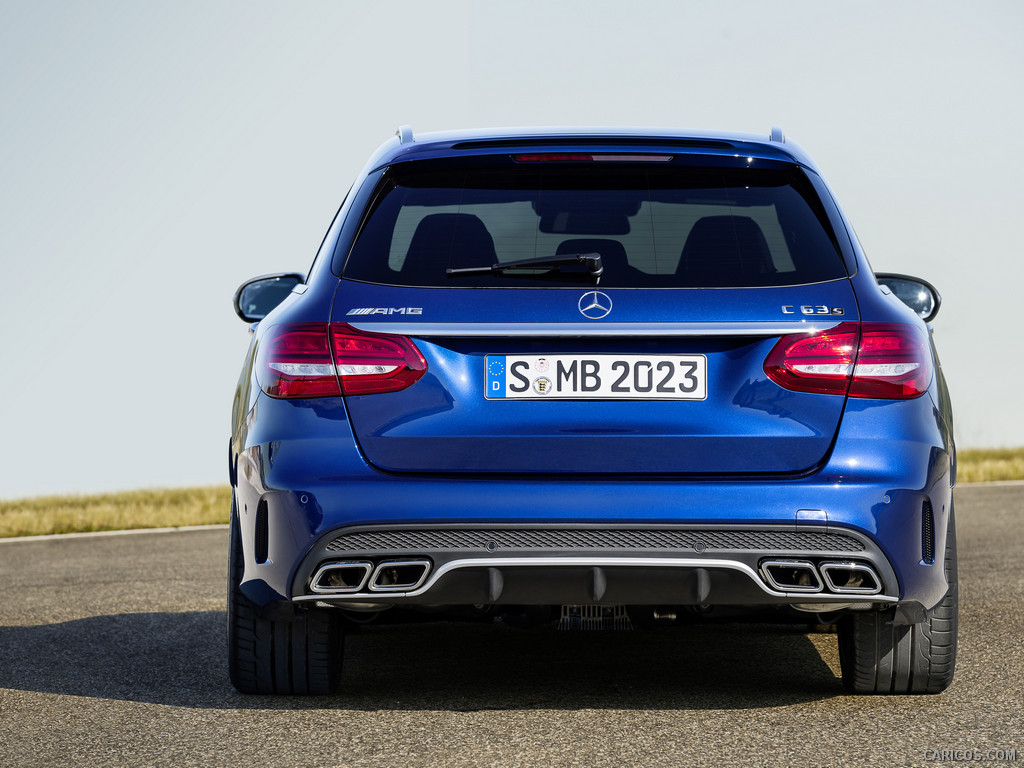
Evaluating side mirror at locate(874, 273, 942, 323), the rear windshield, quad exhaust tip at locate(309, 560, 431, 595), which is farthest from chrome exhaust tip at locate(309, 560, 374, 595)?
side mirror at locate(874, 273, 942, 323)

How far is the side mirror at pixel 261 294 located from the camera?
551cm

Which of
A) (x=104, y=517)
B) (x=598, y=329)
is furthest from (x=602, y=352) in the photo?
(x=104, y=517)

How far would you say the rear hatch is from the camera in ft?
13.1

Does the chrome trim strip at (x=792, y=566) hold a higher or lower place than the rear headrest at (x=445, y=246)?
lower

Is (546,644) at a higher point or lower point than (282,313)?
lower

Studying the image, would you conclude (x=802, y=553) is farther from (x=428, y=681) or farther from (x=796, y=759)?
(x=428, y=681)

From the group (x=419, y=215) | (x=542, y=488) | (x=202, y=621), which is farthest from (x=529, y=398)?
(x=202, y=621)

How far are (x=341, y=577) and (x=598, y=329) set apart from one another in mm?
1043

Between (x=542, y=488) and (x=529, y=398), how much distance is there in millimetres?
261

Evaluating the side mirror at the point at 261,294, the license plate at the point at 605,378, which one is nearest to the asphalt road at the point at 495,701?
the license plate at the point at 605,378

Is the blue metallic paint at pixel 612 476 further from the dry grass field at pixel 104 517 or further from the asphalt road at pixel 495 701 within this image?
the dry grass field at pixel 104 517

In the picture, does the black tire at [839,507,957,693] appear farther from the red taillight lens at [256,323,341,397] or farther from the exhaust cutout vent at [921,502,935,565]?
the red taillight lens at [256,323,341,397]

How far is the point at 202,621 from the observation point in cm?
685

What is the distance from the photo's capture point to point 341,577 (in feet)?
13.5
